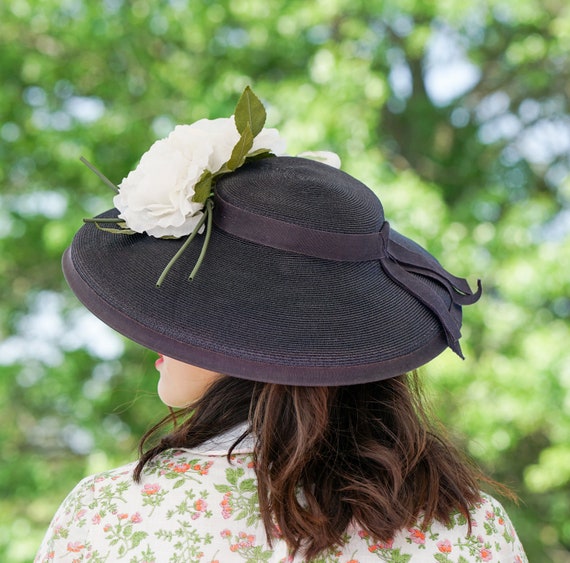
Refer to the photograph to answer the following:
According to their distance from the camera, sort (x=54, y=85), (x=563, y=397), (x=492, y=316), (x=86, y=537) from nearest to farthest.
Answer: (x=86, y=537), (x=563, y=397), (x=492, y=316), (x=54, y=85)

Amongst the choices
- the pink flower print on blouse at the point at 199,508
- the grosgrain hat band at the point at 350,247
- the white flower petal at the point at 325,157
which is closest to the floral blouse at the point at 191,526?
the pink flower print on blouse at the point at 199,508

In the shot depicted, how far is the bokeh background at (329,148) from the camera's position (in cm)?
456

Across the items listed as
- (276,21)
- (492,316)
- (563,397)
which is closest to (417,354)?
(563,397)

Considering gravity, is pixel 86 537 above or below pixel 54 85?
above

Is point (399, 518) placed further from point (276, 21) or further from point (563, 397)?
point (276, 21)

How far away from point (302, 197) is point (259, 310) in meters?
0.21

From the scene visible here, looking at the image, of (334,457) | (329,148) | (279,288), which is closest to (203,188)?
(279,288)

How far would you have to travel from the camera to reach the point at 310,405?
1.16m

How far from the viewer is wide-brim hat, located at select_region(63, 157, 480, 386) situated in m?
1.08

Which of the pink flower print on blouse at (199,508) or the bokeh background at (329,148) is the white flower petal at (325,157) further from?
the bokeh background at (329,148)

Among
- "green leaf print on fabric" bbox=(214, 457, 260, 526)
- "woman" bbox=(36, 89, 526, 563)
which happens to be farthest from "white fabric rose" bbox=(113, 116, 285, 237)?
"green leaf print on fabric" bbox=(214, 457, 260, 526)

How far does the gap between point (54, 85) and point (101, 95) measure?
1.17 feet

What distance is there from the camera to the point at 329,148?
4422 millimetres

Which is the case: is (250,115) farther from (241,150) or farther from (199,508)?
(199,508)
